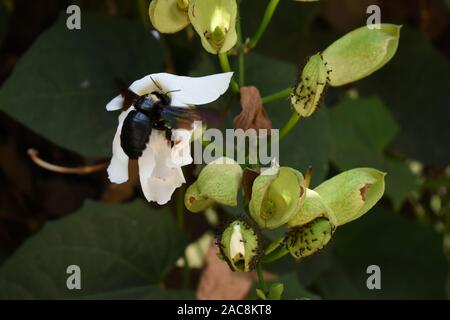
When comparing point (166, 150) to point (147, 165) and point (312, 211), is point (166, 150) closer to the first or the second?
point (147, 165)

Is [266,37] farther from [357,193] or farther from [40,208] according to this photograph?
[357,193]

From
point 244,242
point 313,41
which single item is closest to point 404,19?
point 313,41

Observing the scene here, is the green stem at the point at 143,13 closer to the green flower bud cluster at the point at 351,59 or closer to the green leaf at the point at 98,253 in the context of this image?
the green leaf at the point at 98,253

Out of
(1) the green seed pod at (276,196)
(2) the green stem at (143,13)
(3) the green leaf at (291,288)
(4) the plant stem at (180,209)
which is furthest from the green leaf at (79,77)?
(1) the green seed pod at (276,196)

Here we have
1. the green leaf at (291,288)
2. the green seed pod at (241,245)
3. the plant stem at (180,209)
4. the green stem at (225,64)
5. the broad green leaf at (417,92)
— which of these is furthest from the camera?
the broad green leaf at (417,92)

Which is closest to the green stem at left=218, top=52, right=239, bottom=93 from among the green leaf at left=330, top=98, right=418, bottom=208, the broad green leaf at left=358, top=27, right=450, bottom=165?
the green leaf at left=330, top=98, right=418, bottom=208
